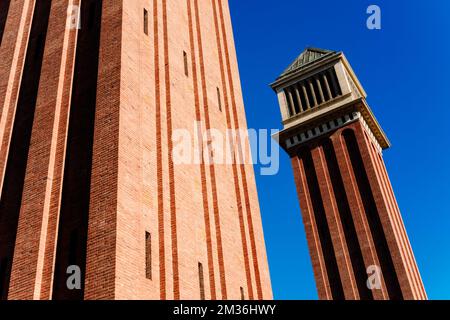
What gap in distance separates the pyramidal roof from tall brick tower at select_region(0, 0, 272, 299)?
28986mm

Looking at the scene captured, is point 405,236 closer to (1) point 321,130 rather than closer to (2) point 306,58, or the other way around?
(1) point 321,130

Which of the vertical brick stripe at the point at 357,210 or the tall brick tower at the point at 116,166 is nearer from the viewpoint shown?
the tall brick tower at the point at 116,166

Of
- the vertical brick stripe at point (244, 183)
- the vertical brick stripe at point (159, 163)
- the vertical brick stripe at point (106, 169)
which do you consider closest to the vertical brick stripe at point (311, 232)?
the vertical brick stripe at point (244, 183)

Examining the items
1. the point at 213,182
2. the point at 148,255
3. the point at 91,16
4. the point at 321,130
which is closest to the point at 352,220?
the point at 321,130

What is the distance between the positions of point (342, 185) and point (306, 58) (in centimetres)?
1423

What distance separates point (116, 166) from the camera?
9.59 meters

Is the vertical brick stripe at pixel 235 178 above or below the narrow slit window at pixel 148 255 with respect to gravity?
above

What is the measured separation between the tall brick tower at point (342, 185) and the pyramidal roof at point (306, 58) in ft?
0.48

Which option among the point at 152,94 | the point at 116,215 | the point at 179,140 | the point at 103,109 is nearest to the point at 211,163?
the point at 179,140

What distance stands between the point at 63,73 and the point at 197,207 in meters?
4.88

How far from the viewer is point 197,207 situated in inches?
484

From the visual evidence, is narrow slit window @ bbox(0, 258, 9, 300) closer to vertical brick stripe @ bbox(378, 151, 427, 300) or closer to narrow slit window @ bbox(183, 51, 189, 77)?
narrow slit window @ bbox(183, 51, 189, 77)

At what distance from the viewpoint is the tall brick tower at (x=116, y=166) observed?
930 centimetres

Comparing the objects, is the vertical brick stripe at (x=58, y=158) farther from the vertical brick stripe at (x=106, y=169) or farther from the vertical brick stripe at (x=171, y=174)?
the vertical brick stripe at (x=171, y=174)
